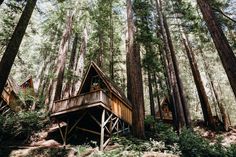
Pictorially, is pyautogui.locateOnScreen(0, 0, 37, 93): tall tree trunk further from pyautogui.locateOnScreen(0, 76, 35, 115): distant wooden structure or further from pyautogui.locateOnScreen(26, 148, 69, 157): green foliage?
pyautogui.locateOnScreen(0, 76, 35, 115): distant wooden structure

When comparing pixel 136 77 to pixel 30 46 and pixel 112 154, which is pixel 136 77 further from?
pixel 30 46

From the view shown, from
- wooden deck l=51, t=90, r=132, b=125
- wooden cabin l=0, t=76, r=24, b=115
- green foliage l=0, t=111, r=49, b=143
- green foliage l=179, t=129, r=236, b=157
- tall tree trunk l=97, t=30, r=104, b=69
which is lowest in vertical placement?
green foliage l=179, t=129, r=236, b=157

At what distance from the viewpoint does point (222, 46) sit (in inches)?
321

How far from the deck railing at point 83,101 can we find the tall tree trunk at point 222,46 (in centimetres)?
822

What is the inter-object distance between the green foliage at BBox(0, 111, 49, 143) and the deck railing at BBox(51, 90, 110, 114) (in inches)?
87.9

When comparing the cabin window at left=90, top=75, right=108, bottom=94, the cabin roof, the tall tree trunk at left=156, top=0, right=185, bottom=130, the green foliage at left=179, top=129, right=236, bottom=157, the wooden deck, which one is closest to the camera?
the green foliage at left=179, top=129, right=236, bottom=157

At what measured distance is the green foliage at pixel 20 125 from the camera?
53.1 ft

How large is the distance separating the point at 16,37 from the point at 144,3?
1573 centimetres

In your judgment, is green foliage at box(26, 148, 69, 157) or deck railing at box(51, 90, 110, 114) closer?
green foliage at box(26, 148, 69, 157)

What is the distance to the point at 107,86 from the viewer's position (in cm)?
1739

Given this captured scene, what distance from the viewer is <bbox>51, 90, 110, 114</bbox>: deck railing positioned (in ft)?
49.0

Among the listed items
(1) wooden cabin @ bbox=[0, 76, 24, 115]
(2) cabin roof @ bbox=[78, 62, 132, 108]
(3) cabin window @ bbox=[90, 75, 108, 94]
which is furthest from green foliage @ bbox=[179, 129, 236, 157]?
(1) wooden cabin @ bbox=[0, 76, 24, 115]

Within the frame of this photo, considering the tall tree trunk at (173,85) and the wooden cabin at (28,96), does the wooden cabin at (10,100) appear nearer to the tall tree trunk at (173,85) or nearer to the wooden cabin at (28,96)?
the wooden cabin at (28,96)

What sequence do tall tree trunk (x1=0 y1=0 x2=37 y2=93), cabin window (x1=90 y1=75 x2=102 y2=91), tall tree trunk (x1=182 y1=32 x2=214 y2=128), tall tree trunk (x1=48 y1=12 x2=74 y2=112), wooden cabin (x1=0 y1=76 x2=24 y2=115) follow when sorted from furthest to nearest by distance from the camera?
wooden cabin (x1=0 y1=76 x2=24 y2=115) → tall tree trunk (x1=48 y1=12 x2=74 y2=112) → tall tree trunk (x1=182 y1=32 x2=214 y2=128) → cabin window (x1=90 y1=75 x2=102 y2=91) → tall tree trunk (x1=0 y1=0 x2=37 y2=93)
